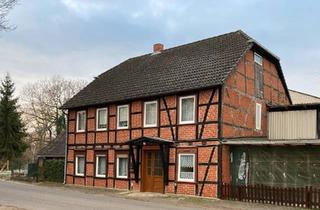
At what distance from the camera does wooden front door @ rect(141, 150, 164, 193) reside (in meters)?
22.8

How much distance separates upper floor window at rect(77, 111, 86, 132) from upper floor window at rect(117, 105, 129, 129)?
10.8ft

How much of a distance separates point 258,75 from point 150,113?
630 cm

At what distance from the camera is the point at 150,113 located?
24.0 m

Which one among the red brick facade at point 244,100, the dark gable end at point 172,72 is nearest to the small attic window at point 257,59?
the red brick facade at point 244,100

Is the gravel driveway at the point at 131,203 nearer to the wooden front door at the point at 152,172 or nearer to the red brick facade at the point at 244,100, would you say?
the wooden front door at the point at 152,172

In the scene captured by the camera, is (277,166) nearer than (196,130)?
Yes

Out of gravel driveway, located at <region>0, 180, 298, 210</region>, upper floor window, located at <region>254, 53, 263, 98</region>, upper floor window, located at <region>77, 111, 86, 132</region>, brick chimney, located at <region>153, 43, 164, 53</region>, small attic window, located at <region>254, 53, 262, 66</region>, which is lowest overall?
gravel driveway, located at <region>0, 180, 298, 210</region>

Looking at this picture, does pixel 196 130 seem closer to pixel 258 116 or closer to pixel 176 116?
pixel 176 116

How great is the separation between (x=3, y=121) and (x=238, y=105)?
92.8 ft

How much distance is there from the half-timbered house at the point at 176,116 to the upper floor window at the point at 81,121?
7 cm

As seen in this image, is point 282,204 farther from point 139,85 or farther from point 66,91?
point 66,91

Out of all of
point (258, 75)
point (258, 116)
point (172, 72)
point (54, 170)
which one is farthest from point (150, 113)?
point (54, 170)

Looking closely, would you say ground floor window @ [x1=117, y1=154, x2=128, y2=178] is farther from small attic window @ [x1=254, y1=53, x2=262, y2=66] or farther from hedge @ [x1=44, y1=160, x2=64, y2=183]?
small attic window @ [x1=254, y1=53, x2=262, y2=66]

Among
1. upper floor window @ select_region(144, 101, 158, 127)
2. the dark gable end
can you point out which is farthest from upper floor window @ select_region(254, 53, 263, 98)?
upper floor window @ select_region(144, 101, 158, 127)
